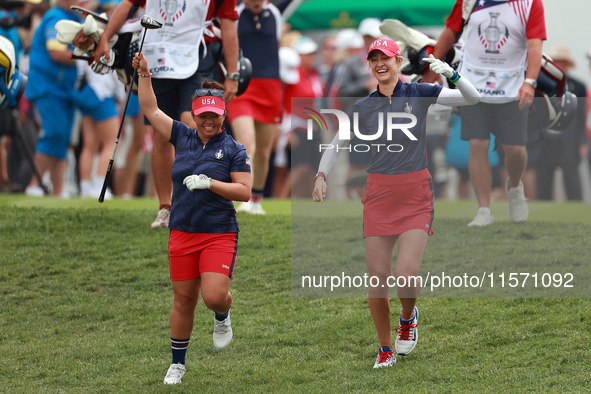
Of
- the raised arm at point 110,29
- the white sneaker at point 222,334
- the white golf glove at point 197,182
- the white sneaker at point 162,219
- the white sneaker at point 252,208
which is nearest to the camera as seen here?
the white golf glove at point 197,182

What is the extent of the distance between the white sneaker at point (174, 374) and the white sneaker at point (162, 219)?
2.84 meters

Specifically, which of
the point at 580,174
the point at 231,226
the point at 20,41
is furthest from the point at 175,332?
the point at 20,41

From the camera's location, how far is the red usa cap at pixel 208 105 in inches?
235

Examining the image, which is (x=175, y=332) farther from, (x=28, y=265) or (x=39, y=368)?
(x=28, y=265)

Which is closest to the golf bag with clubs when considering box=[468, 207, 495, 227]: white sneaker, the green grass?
the green grass

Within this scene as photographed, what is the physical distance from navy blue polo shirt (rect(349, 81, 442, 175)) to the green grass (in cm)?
128

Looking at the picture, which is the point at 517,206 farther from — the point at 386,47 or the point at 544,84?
the point at 386,47

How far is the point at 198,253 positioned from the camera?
602cm

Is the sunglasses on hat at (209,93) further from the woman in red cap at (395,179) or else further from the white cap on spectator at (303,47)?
the white cap on spectator at (303,47)

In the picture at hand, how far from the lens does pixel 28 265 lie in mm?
8234

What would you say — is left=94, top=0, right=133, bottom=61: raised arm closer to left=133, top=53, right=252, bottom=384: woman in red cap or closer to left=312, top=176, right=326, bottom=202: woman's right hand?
left=133, top=53, right=252, bottom=384: woman in red cap

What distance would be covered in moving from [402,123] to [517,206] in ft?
8.51

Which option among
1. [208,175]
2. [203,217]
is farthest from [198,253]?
[208,175]

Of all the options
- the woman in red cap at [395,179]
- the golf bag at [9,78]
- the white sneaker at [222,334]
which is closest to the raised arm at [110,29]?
the golf bag at [9,78]
